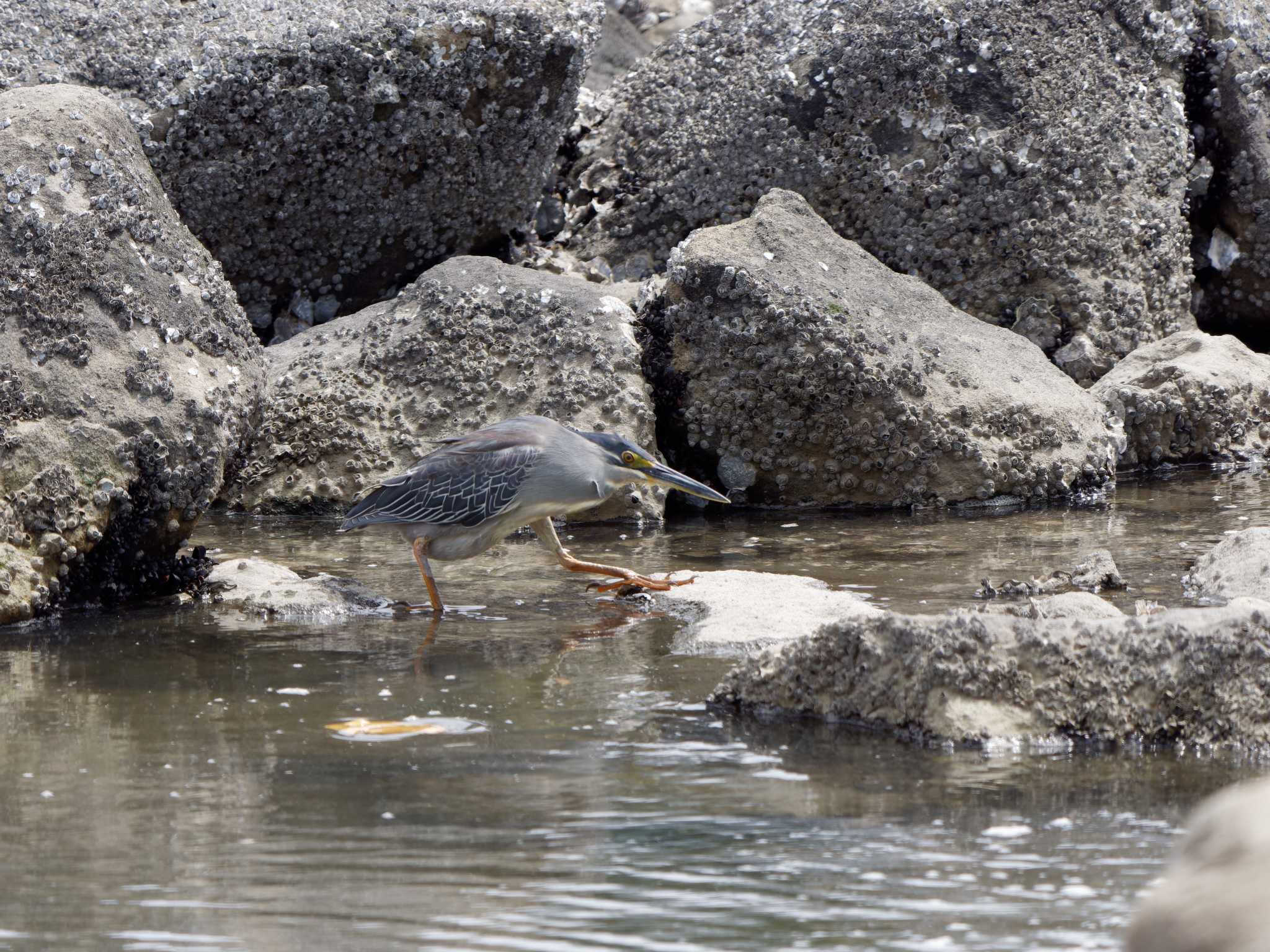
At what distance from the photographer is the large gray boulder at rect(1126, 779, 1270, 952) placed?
2.01m

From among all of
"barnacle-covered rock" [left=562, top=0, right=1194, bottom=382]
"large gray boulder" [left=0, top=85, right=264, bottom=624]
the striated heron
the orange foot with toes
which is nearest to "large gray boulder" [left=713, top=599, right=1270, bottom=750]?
the orange foot with toes

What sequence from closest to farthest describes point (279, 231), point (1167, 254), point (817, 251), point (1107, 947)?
point (1107, 947) → point (817, 251) → point (279, 231) → point (1167, 254)

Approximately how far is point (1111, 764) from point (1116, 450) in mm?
5498

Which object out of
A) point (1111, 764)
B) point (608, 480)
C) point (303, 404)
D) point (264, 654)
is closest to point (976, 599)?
point (608, 480)

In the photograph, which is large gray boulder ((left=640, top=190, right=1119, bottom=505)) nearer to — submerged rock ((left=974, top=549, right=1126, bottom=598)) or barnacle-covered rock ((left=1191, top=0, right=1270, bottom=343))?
submerged rock ((left=974, top=549, right=1126, bottom=598))

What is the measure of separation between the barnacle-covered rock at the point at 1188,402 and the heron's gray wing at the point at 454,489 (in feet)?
15.0

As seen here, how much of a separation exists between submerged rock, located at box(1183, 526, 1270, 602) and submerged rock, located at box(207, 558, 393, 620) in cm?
332

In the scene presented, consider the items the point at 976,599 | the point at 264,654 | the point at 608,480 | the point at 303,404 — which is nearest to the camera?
the point at 264,654

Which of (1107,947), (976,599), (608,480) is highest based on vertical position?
(608,480)

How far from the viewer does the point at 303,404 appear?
839cm

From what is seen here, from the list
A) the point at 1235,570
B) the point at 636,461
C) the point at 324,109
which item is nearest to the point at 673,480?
the point at 636,461

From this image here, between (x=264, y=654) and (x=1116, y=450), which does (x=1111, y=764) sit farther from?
(x=1116, y=450)

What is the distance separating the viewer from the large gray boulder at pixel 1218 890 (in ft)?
6.58

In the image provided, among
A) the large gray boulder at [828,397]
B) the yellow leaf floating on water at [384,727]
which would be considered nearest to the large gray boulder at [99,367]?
the yellow leaf floating on water at [384,727]
